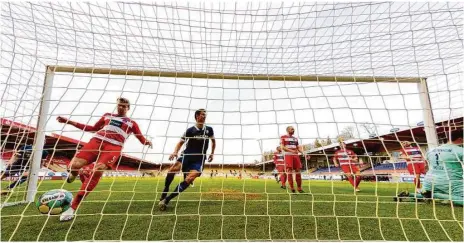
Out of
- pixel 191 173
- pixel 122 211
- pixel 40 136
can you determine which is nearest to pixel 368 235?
pixel 191 173

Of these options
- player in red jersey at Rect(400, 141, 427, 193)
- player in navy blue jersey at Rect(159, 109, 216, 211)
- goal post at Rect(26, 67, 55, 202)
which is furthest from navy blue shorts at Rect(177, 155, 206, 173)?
player in red jersey at Rect(400, 141, 427, 193)

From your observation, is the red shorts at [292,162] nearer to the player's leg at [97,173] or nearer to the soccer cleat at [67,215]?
the player's leg at [97,173]

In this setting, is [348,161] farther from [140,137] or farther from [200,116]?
[140,137]

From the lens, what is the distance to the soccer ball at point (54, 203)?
3.02 metres

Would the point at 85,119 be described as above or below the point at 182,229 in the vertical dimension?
above

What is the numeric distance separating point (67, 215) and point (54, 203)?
0.20m

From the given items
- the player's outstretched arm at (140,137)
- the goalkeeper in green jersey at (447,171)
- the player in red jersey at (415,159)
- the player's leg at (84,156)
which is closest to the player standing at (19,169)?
the player's leg at (84,156)

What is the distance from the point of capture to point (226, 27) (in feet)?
12.1

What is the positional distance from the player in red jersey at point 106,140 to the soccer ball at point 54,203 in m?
0.26

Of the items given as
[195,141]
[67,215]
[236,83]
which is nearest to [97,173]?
[67,215]

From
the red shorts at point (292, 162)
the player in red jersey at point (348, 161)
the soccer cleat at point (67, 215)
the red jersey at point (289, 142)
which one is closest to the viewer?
the soccer cleat at point (67, 215)

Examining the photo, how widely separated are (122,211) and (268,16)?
328 centimetres

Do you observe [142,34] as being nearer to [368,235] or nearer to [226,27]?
[226,27]

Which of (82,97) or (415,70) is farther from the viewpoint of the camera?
(415,70)
